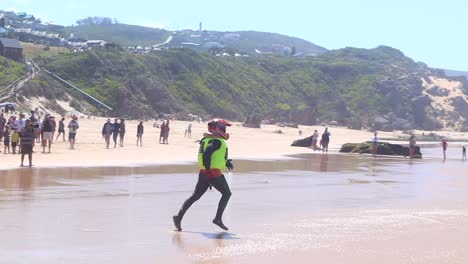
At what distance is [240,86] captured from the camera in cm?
9288

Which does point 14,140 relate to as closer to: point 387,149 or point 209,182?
point 209,182

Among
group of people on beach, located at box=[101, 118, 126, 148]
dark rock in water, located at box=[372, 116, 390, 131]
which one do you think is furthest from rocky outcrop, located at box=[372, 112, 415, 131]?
group of people on beach, located at box=[101, 118, 126, 148]

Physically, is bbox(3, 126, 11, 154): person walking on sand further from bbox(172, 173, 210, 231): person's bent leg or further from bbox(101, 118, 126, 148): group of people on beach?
bbox(172, 173, 210, 231): person's bent leg

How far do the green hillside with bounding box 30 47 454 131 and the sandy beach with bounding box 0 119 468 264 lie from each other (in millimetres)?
44062

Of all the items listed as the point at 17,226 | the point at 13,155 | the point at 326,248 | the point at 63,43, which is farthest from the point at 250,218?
the point at 63,43

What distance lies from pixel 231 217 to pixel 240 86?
81.6m

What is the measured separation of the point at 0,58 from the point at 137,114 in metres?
14.7

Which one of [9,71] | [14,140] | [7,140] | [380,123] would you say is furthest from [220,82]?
[14,140]

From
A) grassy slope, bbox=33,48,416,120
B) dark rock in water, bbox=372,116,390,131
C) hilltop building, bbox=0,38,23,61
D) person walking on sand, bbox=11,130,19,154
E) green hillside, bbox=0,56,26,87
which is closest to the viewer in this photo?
person walking on sand, bbox=11,130,19,154

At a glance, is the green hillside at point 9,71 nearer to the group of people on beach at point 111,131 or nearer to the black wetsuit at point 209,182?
the group of people on beach at point 111,131

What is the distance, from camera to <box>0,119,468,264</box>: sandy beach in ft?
27.5

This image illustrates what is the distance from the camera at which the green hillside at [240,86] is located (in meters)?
71.1

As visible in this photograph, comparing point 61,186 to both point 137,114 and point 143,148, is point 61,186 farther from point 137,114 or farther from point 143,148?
point 137,114

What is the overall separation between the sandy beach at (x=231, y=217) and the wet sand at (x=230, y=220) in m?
0.02
